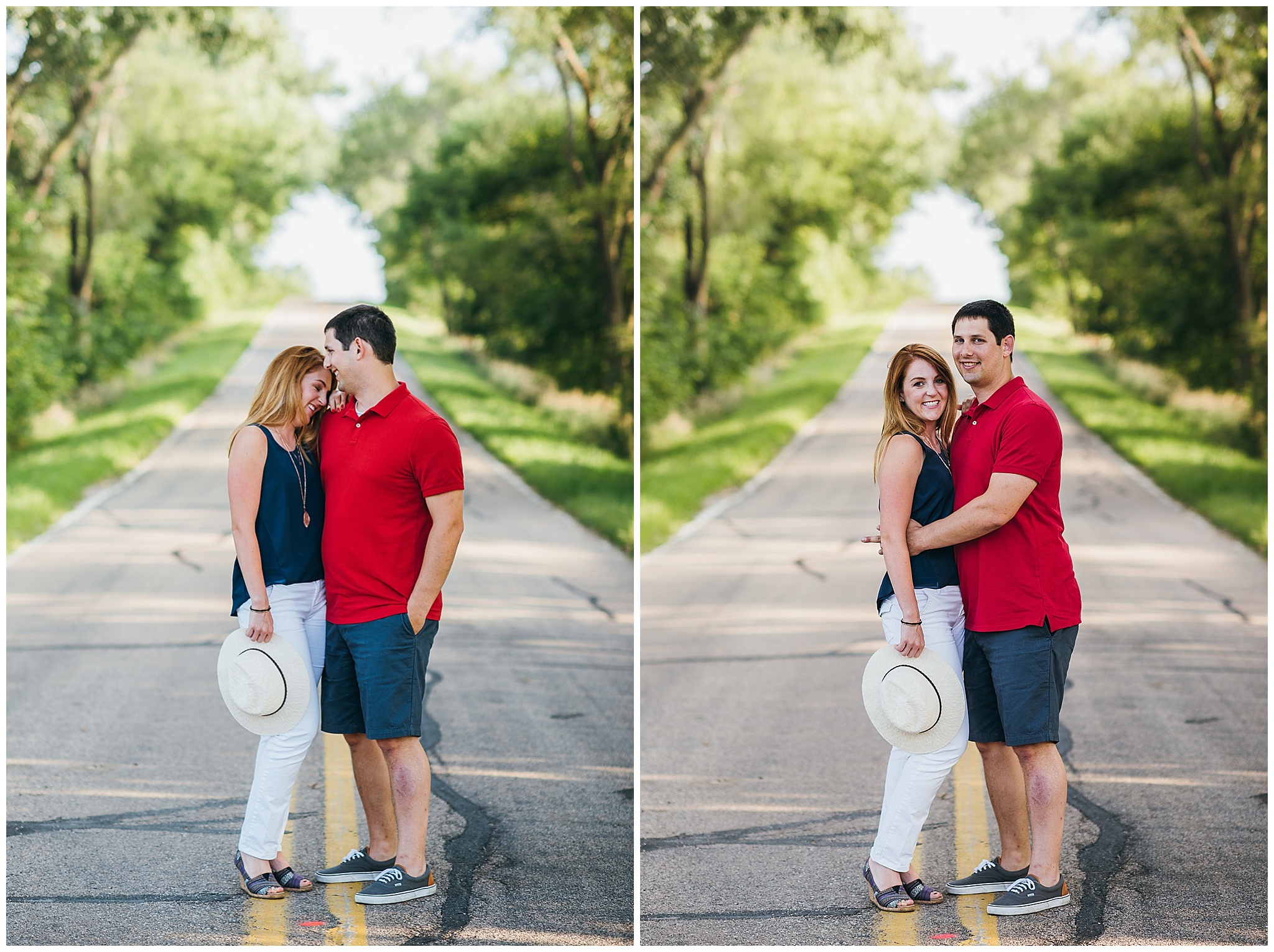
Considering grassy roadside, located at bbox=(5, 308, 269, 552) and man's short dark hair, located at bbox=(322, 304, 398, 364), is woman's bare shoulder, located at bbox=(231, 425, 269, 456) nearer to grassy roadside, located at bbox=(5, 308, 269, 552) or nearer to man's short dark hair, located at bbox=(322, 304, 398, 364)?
man's short dark hair, located at bbox=(322, 304, 398, 364)

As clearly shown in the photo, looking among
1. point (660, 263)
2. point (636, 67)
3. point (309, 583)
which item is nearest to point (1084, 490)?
point (660, 263)

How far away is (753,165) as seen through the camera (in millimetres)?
11477

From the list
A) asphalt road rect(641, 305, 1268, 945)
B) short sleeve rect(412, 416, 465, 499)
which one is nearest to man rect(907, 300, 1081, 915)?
asphalt road rect(641, 305, 1268, 945)

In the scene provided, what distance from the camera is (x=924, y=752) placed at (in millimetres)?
Answer: 3547

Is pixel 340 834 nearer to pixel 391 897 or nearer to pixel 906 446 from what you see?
pixel 391 897

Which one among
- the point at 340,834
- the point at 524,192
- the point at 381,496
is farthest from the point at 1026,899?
the point at 524,192

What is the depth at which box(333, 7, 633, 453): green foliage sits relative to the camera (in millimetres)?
7375

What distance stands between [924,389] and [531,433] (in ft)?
18.5

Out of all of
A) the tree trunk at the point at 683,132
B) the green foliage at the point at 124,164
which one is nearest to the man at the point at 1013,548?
the green foliage at the point at 124,164

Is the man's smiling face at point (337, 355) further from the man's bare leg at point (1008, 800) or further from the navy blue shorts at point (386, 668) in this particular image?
the man's bare leg at point (1008, 800)

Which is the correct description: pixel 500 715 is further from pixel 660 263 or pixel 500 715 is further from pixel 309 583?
pixel 660 263

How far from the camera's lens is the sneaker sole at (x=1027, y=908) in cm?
362

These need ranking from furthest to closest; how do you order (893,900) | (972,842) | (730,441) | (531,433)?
1. (730,441)
2. (531,433)
3. (972,842)
4. (893,900)

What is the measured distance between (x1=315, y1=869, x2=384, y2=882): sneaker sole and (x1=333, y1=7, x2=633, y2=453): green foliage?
371 cm
